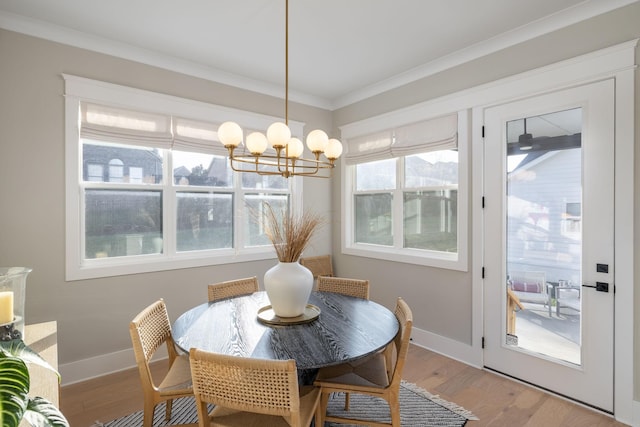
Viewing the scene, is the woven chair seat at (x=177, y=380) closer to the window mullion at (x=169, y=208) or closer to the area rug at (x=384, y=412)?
the area rug at (x=384, y=412)

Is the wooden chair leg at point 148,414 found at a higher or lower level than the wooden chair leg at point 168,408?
higher

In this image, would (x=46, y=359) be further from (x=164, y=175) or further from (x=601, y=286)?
(x=601, y=286)

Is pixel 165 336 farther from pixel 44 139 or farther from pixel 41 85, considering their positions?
pixel 41 85

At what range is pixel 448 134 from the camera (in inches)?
122

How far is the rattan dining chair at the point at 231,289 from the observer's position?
2.43 meters

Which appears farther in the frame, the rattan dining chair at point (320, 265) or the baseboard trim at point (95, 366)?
the rattan dining chair at point (320, 265)

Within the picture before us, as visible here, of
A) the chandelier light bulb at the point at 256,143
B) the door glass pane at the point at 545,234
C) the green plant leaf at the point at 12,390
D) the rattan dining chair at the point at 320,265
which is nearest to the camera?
the green plant leaf at the point at 12,390

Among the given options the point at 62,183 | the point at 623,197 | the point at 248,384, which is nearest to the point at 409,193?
the point at 623,197

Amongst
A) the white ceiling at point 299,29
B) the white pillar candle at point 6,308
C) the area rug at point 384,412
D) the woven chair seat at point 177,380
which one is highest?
the white ceiling at point 299,29

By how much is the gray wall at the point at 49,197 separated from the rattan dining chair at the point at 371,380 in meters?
2.02

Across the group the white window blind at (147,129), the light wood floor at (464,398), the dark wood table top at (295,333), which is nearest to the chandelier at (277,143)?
the dark wood table top at (295,333)

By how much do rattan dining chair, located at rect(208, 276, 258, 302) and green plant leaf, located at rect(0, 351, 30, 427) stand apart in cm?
176

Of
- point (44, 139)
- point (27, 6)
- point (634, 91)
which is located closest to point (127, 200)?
point (44, 139)

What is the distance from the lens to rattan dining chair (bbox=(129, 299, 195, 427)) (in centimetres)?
159
